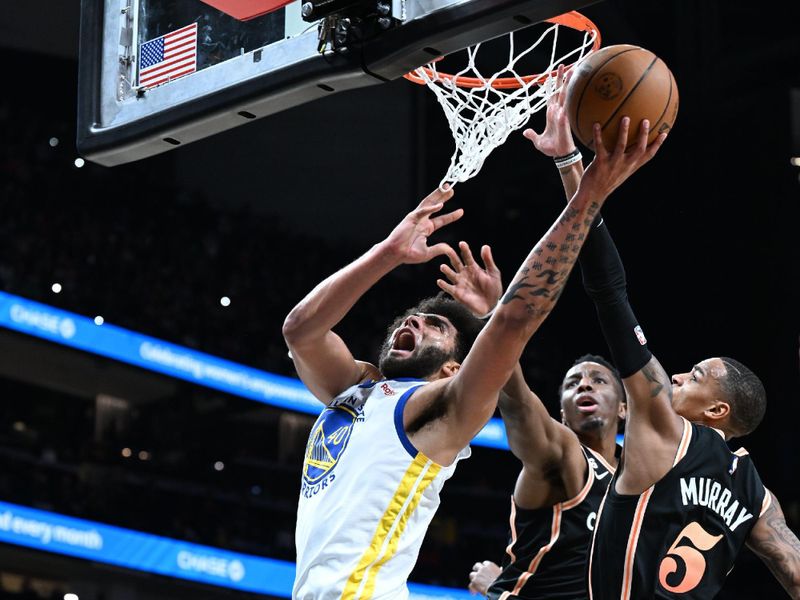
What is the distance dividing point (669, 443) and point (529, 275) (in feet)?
2.46

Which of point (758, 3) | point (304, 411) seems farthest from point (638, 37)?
point (304, 411)

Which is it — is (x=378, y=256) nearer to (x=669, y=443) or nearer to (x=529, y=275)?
(x=529, y=275)

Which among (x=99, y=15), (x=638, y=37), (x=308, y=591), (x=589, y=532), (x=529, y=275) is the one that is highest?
(x=638, y=37)

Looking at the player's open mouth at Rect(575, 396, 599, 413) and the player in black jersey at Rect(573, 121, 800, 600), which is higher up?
the player's open mouth at Rect(575, 396, 599, 413)

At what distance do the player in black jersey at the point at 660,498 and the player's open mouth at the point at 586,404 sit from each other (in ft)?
2.76

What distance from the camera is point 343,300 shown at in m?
3.32

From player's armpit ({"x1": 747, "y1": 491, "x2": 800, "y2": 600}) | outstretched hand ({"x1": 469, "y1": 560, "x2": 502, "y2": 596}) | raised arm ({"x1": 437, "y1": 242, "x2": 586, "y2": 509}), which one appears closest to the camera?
player's armpit ({"x1": 747, "y1": 491, "x2": 800, "y2": 600})

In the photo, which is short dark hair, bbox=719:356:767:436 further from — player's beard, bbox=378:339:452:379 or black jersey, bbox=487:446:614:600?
player's beard, bbox=378:339:452:379

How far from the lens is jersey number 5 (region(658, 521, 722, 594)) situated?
3.43m

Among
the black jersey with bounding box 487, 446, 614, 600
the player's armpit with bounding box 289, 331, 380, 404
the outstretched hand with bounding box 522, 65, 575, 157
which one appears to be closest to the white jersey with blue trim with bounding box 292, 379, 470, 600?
the player's armpit with bounding box 289, 331, 380, 404

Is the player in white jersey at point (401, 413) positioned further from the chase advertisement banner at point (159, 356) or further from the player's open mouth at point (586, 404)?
the chase advertisement banner at point (159, 356)

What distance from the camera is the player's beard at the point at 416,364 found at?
10.9 ft

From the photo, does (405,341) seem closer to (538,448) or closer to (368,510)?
(368,510)

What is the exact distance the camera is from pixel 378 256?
10.8ft
